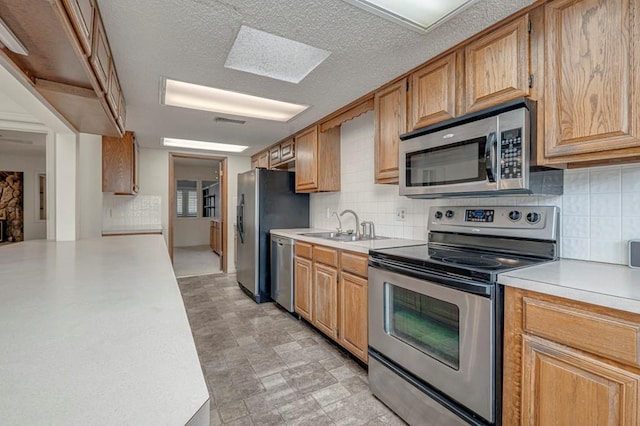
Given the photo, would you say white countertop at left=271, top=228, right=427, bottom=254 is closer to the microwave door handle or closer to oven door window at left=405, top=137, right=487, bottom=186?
oven door window at left=405, top=137, right=487, bottom=186

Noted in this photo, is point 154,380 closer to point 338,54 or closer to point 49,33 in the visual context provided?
point 49,33

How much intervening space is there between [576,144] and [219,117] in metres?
2.91

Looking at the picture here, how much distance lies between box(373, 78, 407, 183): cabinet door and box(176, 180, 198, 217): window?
7785 millimetres

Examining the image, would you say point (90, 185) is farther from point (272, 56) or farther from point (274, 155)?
point (272, 56)

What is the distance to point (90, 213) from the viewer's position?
10.6ft

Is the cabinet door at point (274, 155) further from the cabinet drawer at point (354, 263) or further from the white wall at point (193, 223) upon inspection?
the white wall at point (193, 223)

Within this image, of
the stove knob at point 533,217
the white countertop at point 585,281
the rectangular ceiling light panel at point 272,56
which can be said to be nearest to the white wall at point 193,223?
the rectangular ceiling light panel at point 272,56

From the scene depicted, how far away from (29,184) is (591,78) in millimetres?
7562

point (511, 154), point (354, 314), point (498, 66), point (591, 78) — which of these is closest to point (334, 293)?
point (354, 314)

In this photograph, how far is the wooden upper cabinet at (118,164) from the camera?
3.57 m

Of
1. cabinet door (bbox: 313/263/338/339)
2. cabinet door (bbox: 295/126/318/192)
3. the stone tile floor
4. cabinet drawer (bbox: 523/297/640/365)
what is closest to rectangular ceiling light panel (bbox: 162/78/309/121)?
cabinet door (bbox: 295/126/318/192)

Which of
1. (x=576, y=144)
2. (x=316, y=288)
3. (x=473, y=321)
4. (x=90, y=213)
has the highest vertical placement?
(x=576, y=144)

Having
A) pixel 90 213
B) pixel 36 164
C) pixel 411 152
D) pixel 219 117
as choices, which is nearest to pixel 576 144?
pixel 411 152

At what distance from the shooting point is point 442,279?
4.89 ft
